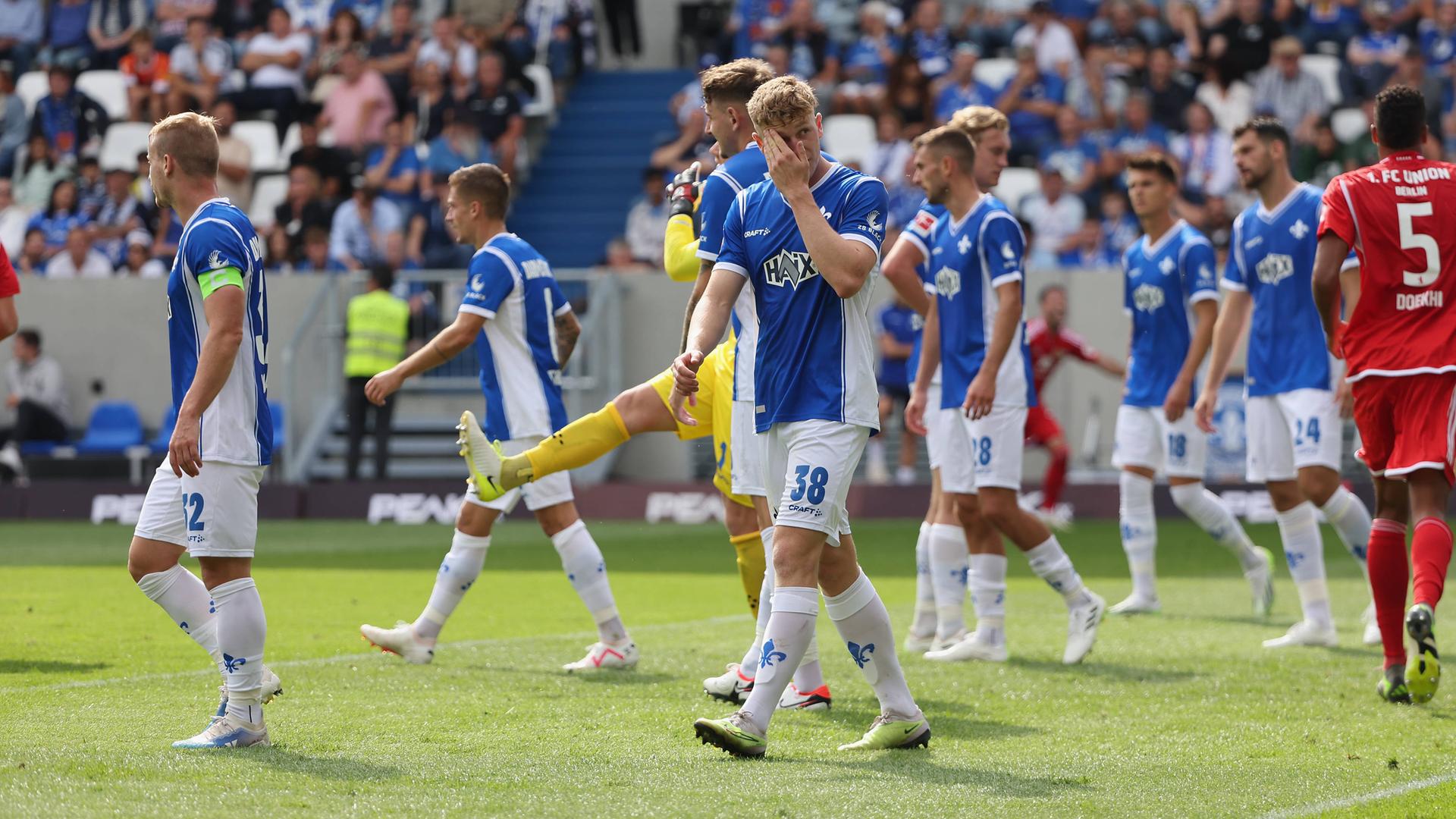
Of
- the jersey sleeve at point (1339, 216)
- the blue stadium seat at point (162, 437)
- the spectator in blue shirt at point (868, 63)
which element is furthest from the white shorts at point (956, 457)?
the spectator in blue shirt at point (868, 63)

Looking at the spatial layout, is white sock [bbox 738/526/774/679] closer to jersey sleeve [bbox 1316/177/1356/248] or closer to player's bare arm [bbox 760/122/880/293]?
player's bare arm [bbox 760/122/880/293]

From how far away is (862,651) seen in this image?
5906mm

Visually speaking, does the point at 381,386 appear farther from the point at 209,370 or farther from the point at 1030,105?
the point at 1030,105

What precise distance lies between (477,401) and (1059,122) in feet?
26.6

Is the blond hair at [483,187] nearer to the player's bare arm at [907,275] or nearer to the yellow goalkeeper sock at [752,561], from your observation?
the player's bare arm at [907,275]

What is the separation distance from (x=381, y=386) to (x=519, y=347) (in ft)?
4.57

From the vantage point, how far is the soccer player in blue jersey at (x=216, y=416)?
222 inches

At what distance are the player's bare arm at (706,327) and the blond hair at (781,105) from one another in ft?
1.72

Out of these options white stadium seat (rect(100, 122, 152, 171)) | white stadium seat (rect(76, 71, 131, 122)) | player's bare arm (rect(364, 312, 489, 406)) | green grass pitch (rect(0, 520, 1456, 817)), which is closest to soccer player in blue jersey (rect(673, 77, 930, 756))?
green grass pitch (rect(0, 520, 1456, 817))

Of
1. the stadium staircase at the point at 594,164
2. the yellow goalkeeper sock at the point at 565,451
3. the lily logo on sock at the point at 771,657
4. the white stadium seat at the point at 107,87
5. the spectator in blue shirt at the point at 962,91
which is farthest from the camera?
the white stadium seat at the point at 107,87

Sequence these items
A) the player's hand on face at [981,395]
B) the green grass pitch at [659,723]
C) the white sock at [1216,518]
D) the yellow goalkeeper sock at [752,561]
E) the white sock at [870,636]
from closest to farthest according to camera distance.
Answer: the green grass pitch at [659,723], the white sock at [870,636], the yellow goalkeeper sock at [752,561], the player's hand on face at [981,395], the white sock at [1216,518]

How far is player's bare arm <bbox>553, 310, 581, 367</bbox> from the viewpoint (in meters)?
8.64

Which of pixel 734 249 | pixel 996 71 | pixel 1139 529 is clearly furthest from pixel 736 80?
pixel 996 71

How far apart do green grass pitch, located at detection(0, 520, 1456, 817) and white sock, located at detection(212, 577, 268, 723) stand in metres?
0.19
